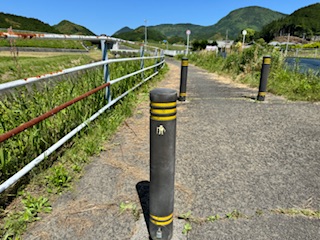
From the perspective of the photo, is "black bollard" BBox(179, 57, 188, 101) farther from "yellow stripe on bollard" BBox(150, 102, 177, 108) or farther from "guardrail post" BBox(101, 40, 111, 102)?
"yellow stripe on bollard" BBox(150, 102, 177, 108)

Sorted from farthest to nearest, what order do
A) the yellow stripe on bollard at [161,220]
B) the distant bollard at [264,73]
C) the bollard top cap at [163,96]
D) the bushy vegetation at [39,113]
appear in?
the distant bollard at [264,73], the bushy vegetation at [39,113], the yellow stripe on bollard at [161,220], the bollard top cap at [163,96]

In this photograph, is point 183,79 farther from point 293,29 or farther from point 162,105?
point 293,29

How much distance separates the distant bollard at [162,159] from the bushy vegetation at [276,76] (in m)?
5.58

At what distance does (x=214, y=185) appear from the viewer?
2361 millimetres

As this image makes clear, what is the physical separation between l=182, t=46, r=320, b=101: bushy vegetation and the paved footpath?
2.55m

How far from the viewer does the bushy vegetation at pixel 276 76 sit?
6.43 m

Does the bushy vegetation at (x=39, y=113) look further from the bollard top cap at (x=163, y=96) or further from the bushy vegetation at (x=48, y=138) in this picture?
the bollard top cap at (x=163, y=96)

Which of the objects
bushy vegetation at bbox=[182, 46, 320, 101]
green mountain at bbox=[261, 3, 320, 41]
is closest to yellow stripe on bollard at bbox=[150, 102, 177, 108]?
bushy vegetation at bbox=[182, 46, 320, 101]

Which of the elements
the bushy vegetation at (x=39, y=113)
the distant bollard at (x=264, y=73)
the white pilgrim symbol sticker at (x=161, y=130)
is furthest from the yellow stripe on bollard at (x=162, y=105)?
the distant bollard at (x=264, y=73)

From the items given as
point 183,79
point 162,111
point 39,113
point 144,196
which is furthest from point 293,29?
point 162,111

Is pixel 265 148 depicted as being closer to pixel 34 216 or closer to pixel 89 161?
pixel 89 161

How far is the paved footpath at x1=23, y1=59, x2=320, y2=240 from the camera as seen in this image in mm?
1816

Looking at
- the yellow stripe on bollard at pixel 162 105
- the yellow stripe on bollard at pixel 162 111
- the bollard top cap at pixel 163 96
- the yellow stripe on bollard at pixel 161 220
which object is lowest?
the yellow stripe on bollard at pixel 161 220

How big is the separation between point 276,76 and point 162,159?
7618mm
